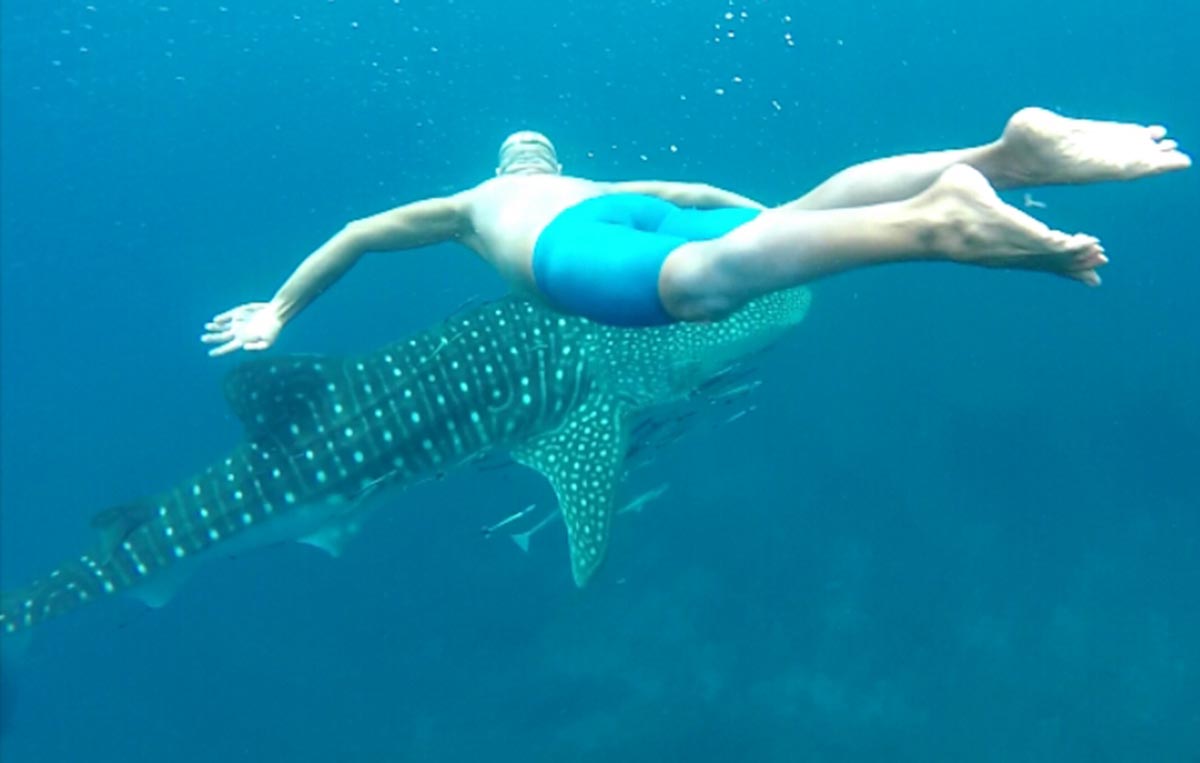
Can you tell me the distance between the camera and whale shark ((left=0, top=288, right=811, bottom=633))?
6.55 meters

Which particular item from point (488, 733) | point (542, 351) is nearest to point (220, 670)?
point (488, 733)

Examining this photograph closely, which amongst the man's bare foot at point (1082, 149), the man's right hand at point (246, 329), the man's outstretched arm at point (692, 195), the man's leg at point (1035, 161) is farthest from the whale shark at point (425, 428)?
the man's bare foot at point (1082, 149)

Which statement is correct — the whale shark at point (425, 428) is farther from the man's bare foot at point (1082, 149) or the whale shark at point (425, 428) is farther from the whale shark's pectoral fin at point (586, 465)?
the man's bare foot at point (1082, 149)

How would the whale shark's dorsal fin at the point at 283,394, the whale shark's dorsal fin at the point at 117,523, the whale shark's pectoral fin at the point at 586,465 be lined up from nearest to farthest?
the whale shark's dorsal fin at the point at 283,394, the whale shark's pectoral fin at the point at 586,465, the whale shark's dorsal fin at the point at 117,523

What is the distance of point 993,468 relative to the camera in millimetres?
10883

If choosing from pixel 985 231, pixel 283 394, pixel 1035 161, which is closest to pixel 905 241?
pixel 985 231

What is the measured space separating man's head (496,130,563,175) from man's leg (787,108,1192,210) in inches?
81.6

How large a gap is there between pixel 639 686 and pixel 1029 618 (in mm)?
4011

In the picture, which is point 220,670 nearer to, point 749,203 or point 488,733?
point 488,733

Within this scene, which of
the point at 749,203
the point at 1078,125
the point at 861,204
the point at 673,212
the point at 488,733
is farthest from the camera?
the point at 488,733

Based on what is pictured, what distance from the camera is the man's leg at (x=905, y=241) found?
9.87ft

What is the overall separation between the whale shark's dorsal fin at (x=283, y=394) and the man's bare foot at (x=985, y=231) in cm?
434

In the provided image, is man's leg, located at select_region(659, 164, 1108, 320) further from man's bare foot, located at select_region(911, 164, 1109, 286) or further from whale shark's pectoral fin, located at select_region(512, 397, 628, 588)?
whale shark's pectoral fin, located at select_region(512, 397, 628, 588)

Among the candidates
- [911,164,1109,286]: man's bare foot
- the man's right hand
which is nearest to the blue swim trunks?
[911,164,1109,286]: man's bare foot
